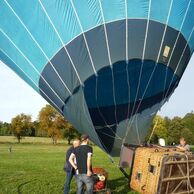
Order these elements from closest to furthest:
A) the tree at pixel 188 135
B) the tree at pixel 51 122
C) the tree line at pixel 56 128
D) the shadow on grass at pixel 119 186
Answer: the shadow on grass at pixel 119 186
the tree line at pixel 56 128
the tree at pixel 51 122
the tree at pixel 188 135

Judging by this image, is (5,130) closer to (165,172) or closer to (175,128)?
(175,128)

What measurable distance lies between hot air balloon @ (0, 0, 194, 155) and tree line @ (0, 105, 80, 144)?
4391cm

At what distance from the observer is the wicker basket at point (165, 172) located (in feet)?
20.1

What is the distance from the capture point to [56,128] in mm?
61469

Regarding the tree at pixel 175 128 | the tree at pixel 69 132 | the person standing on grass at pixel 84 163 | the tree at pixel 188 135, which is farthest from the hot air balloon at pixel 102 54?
the tree at pixel 175 128

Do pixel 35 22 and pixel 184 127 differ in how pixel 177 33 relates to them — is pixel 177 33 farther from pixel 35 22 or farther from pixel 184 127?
pixel 184 127

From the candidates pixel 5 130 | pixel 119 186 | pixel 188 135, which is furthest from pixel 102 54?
pixel 5 130

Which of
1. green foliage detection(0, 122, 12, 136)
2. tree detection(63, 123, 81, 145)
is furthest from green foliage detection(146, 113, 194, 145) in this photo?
green foliage detection(0, 122, 12, 136)

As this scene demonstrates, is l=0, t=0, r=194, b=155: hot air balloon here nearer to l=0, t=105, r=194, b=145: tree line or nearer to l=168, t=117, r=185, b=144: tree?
l=0, t=105, r=194, b=145: tree line

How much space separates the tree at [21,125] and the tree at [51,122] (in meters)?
7.23

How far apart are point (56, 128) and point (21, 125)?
12.8 metres

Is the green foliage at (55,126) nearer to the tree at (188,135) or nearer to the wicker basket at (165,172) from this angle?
the tree at (188,135)

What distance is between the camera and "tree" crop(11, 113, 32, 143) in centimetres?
7006

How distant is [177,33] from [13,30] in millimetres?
3315
